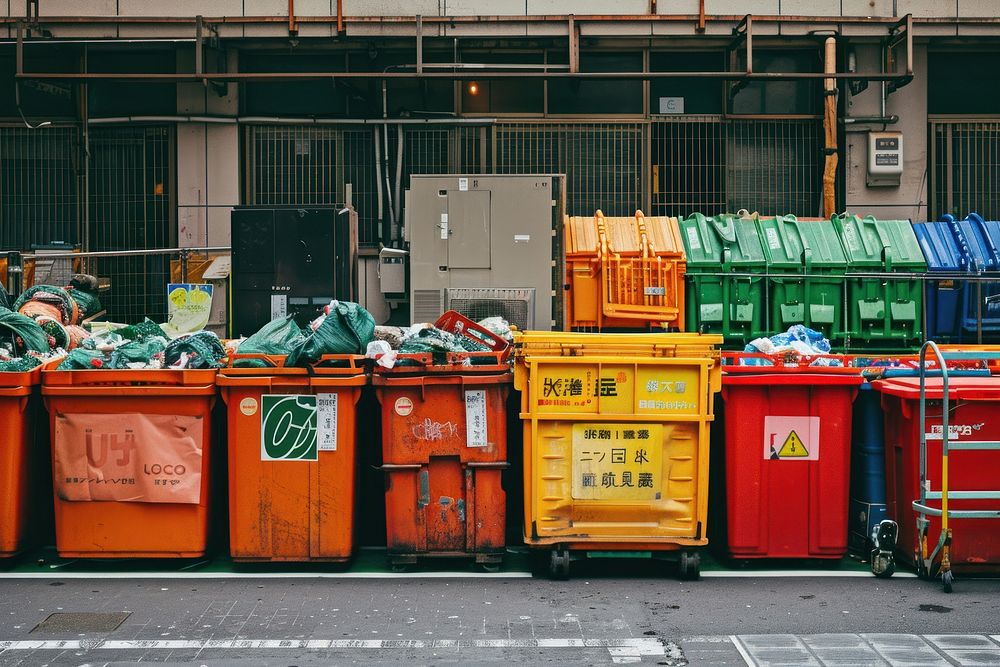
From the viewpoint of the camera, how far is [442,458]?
7078 millimetres

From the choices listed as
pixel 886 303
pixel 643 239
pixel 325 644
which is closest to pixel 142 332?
pixel 325 644

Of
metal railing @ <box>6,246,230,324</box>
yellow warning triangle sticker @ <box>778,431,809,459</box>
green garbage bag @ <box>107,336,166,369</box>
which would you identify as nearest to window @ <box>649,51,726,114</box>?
metal railing @ <box>6,246,230,324</box>

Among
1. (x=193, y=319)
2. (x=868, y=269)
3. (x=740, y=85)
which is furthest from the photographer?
(x=740, y=85)

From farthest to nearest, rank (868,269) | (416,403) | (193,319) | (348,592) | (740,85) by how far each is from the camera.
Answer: (740,85), (193,319), (868,269), (416,403), (348,592)

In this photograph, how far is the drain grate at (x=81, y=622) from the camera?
5.91 meters

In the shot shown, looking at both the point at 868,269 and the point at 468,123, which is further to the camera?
the point at 468,123

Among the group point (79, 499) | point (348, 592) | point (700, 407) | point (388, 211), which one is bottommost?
point (348, 592)

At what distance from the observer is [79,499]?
7051mm

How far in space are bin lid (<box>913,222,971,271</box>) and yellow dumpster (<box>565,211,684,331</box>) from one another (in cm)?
260

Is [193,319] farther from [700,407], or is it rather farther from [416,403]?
[700,407]

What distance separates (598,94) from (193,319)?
5644 mm

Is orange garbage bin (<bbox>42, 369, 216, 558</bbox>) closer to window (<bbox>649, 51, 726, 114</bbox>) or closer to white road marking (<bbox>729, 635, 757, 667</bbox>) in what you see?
white road marking (<bbox>729, 635, 757, 667</bbox>)

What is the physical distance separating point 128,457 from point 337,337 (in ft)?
5.43

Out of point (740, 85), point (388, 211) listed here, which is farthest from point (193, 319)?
point (740, 85)
